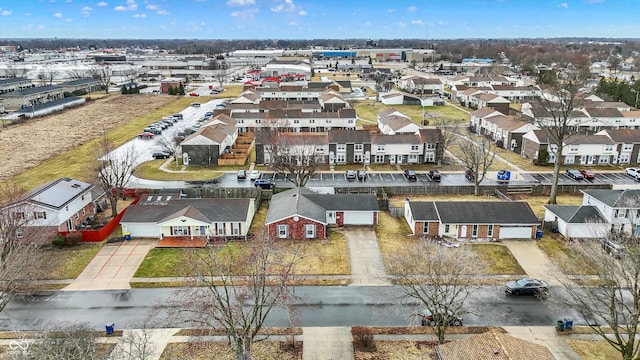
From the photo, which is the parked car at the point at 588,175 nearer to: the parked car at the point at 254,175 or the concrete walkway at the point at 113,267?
the parked car at the point at 254,175

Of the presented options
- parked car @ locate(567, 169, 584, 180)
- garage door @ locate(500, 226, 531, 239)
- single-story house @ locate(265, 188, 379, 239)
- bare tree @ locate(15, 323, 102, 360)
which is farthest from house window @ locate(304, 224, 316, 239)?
parked car @ locate(567, 169, 584, 180)

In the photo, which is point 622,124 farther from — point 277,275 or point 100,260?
point 100,260

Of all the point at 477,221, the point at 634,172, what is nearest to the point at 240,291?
the point at 477,221

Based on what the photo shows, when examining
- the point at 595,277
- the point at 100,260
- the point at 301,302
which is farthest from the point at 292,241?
the point at 595,277

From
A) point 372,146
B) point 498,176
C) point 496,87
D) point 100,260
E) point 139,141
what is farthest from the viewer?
point 496,87

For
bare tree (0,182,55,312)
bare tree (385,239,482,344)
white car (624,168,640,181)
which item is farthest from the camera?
white car (624,168,640,181)

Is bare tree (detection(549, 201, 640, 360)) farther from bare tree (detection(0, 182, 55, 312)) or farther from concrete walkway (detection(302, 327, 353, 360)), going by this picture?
bare tree (detection(0, 182, 55, 312))

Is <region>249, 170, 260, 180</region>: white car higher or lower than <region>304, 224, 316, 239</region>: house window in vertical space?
higher
